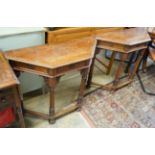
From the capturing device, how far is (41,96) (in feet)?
6.78

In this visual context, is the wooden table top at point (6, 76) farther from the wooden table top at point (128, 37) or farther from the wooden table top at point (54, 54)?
the wooden table top at point (128, 37)

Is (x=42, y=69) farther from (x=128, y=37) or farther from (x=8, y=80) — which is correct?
(x=128, y=37)

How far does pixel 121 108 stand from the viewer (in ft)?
6.60

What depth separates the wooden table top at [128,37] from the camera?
5.97ft

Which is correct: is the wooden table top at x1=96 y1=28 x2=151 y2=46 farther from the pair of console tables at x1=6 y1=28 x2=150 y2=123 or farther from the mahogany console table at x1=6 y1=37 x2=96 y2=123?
the mahogany console table at x1=6 y1=37 x2=96 y2=123

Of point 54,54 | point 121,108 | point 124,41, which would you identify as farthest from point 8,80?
point 121,108

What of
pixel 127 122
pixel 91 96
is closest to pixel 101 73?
pixel 91 96

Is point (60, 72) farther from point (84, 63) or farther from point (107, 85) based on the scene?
point (107, 85)

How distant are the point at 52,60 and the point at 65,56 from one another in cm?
12

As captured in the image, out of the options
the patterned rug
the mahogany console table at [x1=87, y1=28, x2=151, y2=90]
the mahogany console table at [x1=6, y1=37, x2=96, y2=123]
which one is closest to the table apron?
the mahogany console table at [x1=6, y1=37, x2=96, y2=123]

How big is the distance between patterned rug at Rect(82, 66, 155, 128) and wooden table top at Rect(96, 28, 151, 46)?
66 centimetres

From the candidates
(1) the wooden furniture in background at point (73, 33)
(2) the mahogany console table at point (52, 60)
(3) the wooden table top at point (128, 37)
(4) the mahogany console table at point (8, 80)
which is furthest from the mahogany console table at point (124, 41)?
(4) the mahogany console table at point (8, 80)

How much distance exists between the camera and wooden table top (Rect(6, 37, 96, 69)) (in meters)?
1.36
